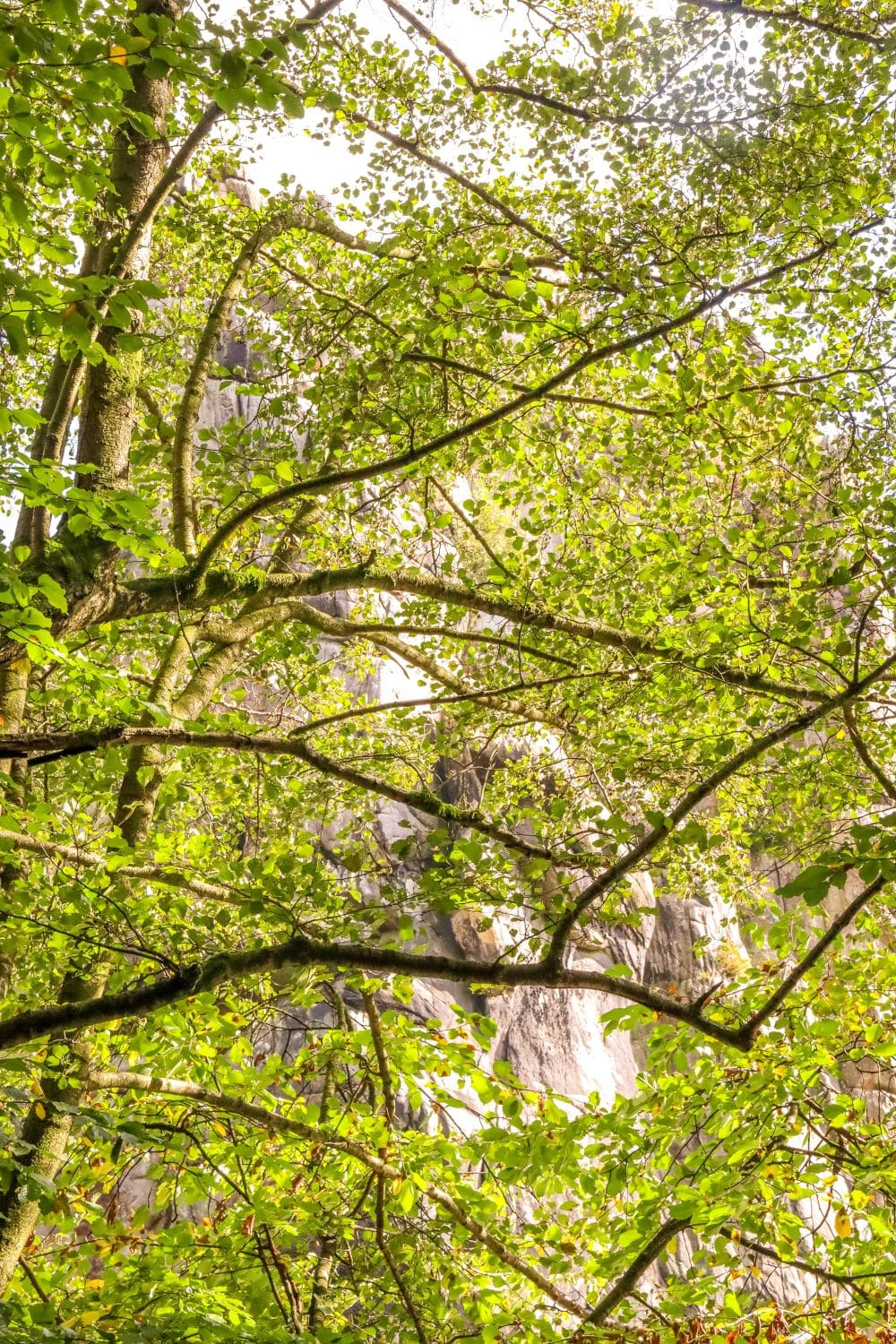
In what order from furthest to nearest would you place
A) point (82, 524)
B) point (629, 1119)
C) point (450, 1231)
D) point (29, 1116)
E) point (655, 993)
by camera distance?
point (29, 1116), point (450, 1231), point (629, 1119), point (82, 524), point (655, 993)

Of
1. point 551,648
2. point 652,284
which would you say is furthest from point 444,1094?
point 652,284

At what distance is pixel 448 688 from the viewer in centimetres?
713

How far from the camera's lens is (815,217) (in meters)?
4.49

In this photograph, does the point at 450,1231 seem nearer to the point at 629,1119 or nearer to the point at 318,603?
the point at 629,1119

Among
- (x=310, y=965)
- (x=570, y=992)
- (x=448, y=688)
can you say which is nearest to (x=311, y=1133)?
(x=310, y=965)

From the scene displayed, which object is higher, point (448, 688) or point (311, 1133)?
point (448, 688)

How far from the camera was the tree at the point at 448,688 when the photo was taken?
10.5 feet

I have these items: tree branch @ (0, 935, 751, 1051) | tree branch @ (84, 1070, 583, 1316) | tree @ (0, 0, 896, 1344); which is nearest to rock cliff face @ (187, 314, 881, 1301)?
tree @ (0, 0, 896, 1344)

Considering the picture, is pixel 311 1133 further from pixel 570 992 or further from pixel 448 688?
pixel 570 992

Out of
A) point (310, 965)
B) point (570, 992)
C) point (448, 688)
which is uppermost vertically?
point (570, 992)

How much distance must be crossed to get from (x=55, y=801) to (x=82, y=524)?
386cm

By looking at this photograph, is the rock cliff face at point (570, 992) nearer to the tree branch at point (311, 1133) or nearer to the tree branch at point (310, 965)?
the tree branch at point (311, 1133)

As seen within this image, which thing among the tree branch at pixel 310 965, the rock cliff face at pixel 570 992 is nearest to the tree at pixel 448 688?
the tree branch at pixel 310 965

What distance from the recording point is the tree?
319 centimetres
